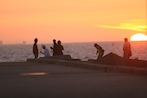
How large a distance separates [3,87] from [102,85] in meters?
3.11

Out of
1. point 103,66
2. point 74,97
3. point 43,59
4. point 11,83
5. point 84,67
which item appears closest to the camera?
point 74,97

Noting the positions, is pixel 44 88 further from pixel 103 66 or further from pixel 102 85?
pixel 103 66

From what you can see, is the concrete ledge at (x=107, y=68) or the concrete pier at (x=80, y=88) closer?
the concrete pier at (x=80, y=88)

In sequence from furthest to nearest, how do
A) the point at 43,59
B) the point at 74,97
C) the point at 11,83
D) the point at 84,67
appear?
the point at 43,59, the point at 84,67, the point at 11,83, the point at 74,97

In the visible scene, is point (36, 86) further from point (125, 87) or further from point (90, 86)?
point (125, 87)

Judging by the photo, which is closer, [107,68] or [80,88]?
[80,88]

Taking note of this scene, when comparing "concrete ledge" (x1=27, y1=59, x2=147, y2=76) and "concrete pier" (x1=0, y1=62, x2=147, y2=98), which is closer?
"concrete pier" (x1=0, y1=62, x2=147, y2=98)

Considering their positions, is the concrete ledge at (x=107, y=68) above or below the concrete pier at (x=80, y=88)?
above

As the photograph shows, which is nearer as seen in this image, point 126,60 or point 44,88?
point 44,88

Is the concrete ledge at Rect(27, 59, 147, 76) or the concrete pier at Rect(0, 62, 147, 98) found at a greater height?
the concrete ledge at Rect(27, 59, 147, 76)

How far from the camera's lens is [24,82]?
18.0 meters

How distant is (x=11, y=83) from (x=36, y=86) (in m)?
1.67

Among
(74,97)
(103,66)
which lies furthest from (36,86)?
(103,66)

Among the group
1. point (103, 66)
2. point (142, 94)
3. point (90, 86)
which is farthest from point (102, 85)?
point (103, 66)
